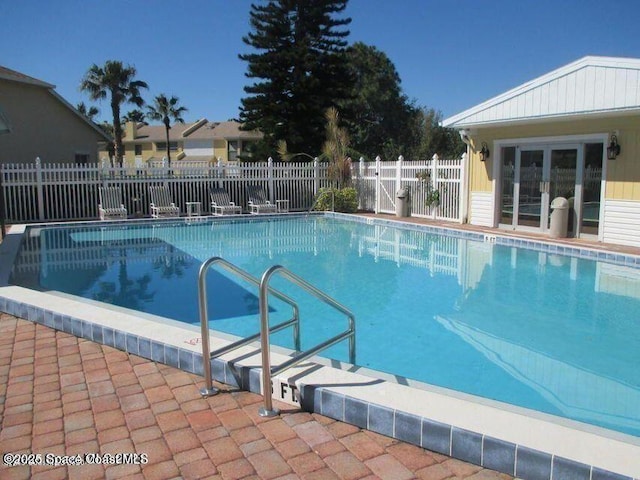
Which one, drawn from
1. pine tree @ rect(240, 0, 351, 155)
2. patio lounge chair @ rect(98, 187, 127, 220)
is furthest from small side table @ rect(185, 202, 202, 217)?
pine tree @ rect(240, 0, 351, 155)

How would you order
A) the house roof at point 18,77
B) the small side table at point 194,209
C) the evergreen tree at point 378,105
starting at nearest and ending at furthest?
the small side table at point 194,209
the house roof at point 18,77
the evergreen tree at point 378,105

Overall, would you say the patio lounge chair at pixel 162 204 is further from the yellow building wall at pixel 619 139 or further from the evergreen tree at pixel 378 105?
the evergreen tree at pixel 378 105

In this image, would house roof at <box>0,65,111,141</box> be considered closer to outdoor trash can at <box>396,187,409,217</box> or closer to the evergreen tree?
outdoor trash can at <box>396,187,409,217</box>

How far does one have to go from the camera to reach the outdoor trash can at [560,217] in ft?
36.7

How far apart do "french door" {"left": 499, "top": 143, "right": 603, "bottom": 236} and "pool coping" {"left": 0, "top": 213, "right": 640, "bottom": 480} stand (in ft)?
30.8

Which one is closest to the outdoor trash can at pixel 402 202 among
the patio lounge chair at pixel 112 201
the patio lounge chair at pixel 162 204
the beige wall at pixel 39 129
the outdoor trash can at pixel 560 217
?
the outdoor trash can at pixel 560 217

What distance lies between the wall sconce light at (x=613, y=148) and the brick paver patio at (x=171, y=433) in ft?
31.6

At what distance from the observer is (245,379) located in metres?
3.45

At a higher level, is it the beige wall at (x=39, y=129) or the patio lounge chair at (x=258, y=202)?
the beige wall at (x=39, y=129)

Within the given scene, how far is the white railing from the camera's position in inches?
577

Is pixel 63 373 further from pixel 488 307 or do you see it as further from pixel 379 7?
pixel 379 7

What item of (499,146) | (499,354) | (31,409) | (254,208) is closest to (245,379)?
(31,409)

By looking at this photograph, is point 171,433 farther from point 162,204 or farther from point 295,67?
point 295,67

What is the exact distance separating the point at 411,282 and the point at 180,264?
14.1 feet
